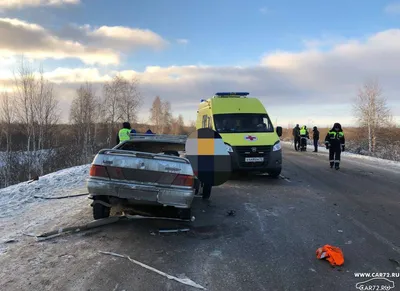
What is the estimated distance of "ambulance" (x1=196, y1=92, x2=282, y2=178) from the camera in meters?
9.69

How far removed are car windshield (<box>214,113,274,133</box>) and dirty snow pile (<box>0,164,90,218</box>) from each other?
465 centimetres

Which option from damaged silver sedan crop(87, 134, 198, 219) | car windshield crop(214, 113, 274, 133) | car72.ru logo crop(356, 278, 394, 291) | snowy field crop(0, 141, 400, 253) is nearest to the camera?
car72.ru logo crop(356, 278, 394, 291)

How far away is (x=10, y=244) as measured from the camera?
478cm

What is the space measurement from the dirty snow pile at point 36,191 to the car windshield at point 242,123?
465 centimetres

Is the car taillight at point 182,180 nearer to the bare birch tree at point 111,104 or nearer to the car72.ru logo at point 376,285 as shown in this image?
the car72.ru logo at point 376,285

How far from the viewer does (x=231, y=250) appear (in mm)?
4520

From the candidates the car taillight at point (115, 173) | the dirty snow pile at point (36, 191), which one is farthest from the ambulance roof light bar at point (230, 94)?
the car taillight at point (115, 173)

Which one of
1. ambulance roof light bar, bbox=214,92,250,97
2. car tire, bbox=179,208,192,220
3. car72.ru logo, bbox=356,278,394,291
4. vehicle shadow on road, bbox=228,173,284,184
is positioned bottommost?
car72.ru logo, bbox=356,278,394,291

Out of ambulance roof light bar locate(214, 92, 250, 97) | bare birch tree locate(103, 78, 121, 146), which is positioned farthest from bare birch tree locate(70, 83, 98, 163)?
ambulance roof light bar locate(214, 92, 250, 97)

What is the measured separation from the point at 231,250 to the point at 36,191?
6.51 metres

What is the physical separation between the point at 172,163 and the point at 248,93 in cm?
873

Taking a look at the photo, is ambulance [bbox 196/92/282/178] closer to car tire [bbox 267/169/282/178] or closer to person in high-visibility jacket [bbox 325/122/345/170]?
car tire [bbox 267/169/282/178]

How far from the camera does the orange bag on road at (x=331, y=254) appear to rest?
13.3 feet

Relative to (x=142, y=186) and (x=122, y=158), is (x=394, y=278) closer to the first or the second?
(x=142, y=186)
